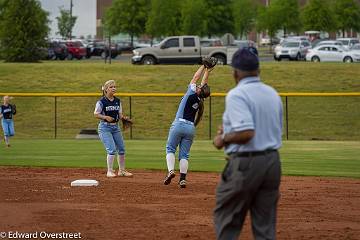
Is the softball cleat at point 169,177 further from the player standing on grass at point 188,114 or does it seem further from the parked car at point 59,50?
the parked car at point 59,50

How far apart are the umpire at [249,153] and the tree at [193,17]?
6030 centimetres

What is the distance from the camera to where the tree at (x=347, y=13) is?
79.9 metres

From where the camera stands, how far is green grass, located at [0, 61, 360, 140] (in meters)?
36.2

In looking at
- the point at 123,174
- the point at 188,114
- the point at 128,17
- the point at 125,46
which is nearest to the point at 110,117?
the point at 123,174

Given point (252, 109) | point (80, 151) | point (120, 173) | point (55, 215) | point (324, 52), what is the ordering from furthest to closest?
point (324, 52)
point (80, 151)
point (120, 173)
point (55, 215)
point (252, 109)

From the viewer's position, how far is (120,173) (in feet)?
58.3

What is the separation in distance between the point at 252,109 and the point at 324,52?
5306 cm

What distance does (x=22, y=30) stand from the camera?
5100 centimetres

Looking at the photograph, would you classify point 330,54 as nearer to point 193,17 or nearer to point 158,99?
point 193,17

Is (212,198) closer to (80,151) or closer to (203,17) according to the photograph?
(80,151)

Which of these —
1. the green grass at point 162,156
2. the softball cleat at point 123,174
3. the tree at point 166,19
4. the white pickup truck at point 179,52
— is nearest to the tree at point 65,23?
the tree at point 166,19

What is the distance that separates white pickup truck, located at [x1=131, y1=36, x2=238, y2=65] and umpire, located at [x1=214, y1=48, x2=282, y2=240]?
42.4 m

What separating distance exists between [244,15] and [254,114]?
81900mm

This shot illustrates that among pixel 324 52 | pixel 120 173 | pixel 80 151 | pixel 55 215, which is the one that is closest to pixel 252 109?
pixel 55 215
